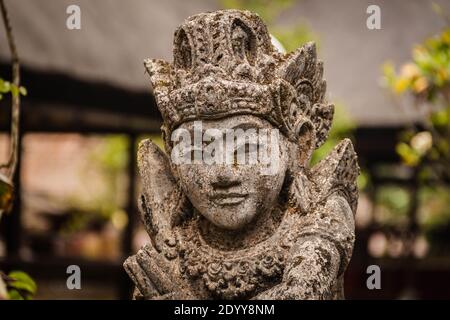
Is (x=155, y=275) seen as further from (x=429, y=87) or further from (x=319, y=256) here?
(x=429, y=87)

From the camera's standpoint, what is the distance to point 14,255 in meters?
8.31

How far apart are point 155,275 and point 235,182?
1.60 ft

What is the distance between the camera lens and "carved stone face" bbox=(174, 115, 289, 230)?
3055 mm

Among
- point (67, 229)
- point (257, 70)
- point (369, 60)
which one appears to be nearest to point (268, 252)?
point (257, 70)

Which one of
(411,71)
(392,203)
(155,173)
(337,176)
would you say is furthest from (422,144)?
(392,203)

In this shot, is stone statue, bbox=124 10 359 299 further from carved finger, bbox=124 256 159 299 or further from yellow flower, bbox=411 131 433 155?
yellow flower, bbox=411 131 433 155

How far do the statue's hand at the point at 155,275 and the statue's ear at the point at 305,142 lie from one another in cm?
61

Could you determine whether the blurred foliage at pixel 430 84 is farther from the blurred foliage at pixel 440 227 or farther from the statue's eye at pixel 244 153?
the blurred foliage at pixel 440 227

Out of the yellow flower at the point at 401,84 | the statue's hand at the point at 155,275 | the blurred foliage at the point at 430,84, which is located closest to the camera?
the statue's hand at the point at 155,275

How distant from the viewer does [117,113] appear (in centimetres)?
854

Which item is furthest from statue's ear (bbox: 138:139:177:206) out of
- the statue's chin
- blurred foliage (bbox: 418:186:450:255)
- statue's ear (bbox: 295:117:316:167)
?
blurred foliage (bbox: 418:186:450:255)

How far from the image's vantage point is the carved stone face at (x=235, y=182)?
10.0 feet

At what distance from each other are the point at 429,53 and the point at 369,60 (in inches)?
192

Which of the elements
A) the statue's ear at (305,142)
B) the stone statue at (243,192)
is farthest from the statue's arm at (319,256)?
the statue's ear at (305,142)
